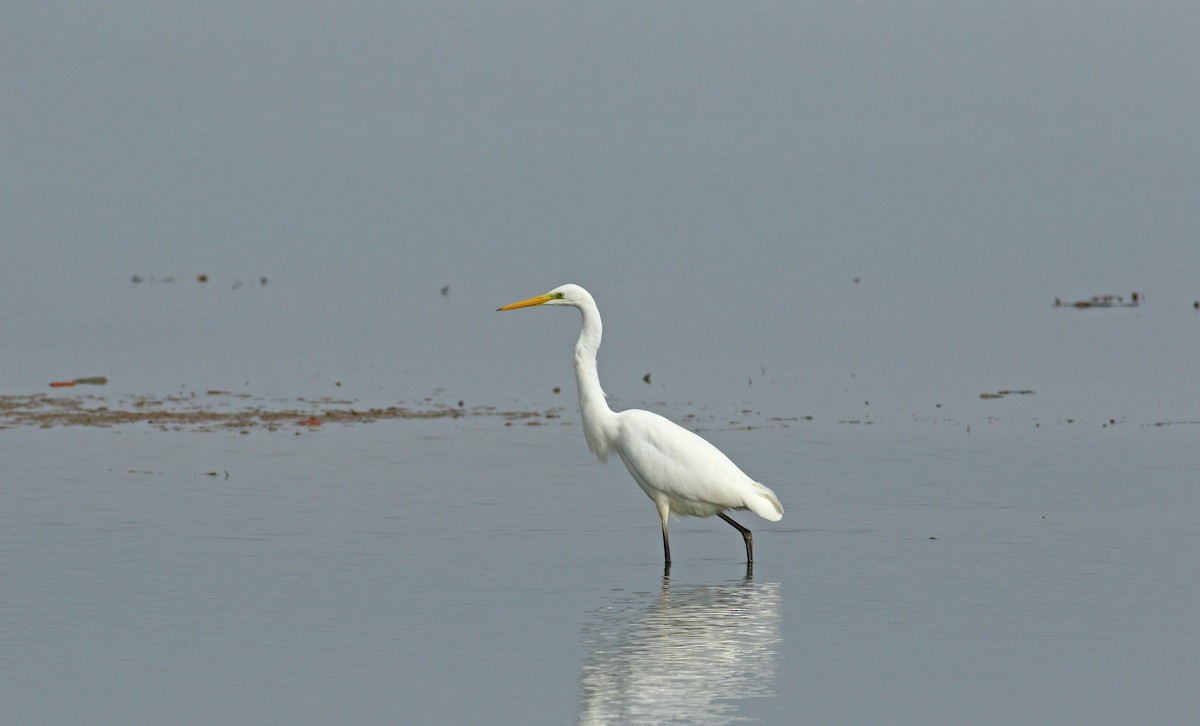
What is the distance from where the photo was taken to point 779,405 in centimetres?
1912

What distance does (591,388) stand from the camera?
39.9ft

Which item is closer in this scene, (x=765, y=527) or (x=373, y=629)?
(x=373, y=629)

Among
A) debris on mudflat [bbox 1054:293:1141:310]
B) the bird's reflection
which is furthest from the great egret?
debris on mudflat [bbox 1054:293:1141:310]

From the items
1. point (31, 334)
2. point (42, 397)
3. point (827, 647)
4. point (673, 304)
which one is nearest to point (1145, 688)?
point (827, 647)

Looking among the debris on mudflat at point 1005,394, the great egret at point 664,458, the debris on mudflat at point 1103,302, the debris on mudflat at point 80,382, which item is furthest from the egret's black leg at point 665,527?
the debris on mudflat at point 1103,302

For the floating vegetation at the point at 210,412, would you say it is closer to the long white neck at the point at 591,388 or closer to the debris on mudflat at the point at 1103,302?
the long white neck at the point at 591,388

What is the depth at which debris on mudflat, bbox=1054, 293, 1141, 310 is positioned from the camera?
110ft

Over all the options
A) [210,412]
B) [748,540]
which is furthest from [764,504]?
[210,412]

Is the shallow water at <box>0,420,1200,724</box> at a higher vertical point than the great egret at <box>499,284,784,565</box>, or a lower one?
lower

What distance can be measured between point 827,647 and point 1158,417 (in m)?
9.89

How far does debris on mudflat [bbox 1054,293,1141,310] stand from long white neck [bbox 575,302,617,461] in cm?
2246

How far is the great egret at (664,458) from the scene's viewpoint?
38.2ft

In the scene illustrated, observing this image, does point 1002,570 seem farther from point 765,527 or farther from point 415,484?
point 415,484

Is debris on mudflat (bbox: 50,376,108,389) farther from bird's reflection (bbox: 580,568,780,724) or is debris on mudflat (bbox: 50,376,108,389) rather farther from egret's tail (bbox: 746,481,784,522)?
bird's reflection (bbox: 580,568,780,724)
